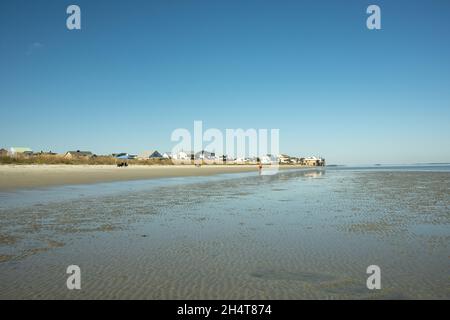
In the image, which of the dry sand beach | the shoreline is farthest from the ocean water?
Answer: the dry sand beach

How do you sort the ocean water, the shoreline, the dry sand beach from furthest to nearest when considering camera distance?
the dry sand beach < the shoreline < the ocean water

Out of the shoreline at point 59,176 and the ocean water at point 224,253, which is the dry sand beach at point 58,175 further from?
the ocean water at point 224,253

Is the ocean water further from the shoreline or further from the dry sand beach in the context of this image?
the dry sand beach

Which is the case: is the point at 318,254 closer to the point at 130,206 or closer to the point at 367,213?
the point at 367,213

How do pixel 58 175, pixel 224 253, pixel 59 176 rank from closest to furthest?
pixel 224 253 < pixel 59 176 < pixel 58 175

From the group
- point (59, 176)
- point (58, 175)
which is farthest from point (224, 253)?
point (58, 175)

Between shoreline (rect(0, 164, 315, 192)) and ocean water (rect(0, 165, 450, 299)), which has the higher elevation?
shoreline (rect(0, 164, 315, 192))

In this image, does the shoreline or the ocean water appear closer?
the ocean water

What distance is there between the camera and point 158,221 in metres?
10.4

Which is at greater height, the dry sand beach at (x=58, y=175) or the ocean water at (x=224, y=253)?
the dry sand beach at (x=58, y=175)

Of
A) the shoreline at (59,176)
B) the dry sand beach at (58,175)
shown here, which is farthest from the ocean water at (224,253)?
the dry sand beach at (58,175)

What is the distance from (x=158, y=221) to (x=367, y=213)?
24.3 ft

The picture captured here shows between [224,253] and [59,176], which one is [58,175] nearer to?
[59,176]
